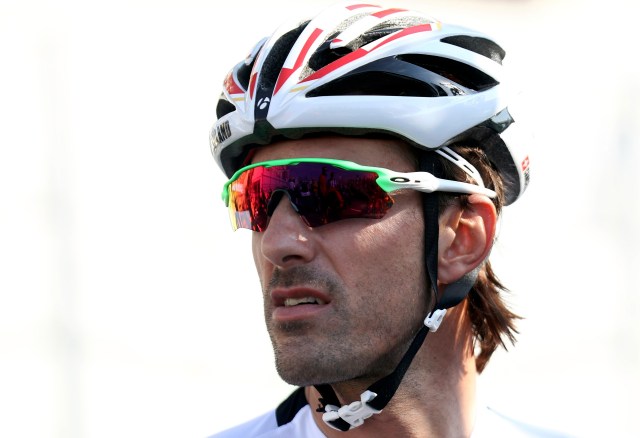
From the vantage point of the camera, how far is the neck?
275cm

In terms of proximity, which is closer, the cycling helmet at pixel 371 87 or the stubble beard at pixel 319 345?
the stubble beard at pixel 319 345

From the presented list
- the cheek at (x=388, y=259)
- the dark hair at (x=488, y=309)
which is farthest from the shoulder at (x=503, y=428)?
the cheek at (x=388, y=259)

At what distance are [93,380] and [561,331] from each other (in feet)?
8.83

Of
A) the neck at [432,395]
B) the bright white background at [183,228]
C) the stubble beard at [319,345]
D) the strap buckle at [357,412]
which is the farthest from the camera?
the bright white background at [183,228]

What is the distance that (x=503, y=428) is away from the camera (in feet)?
9.88

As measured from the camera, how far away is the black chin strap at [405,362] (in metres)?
2.64

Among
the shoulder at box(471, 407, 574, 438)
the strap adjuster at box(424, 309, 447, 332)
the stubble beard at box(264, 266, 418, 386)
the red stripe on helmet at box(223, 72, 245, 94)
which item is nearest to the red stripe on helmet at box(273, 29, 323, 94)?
the red stripe on helmet at box(223, 72, 245, 94)

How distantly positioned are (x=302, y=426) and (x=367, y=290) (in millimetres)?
596

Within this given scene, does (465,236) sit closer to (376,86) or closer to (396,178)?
(396,178)

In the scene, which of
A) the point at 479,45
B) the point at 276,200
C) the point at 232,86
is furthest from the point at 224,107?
the point at 479,45

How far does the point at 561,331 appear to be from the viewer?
5492 mm

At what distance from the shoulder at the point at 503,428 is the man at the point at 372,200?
1 cm

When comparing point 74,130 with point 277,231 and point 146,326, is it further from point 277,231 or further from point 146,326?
point 277,231

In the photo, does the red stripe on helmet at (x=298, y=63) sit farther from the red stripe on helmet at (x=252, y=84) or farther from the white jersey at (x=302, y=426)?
the white jersey at (x=302, y=426)
